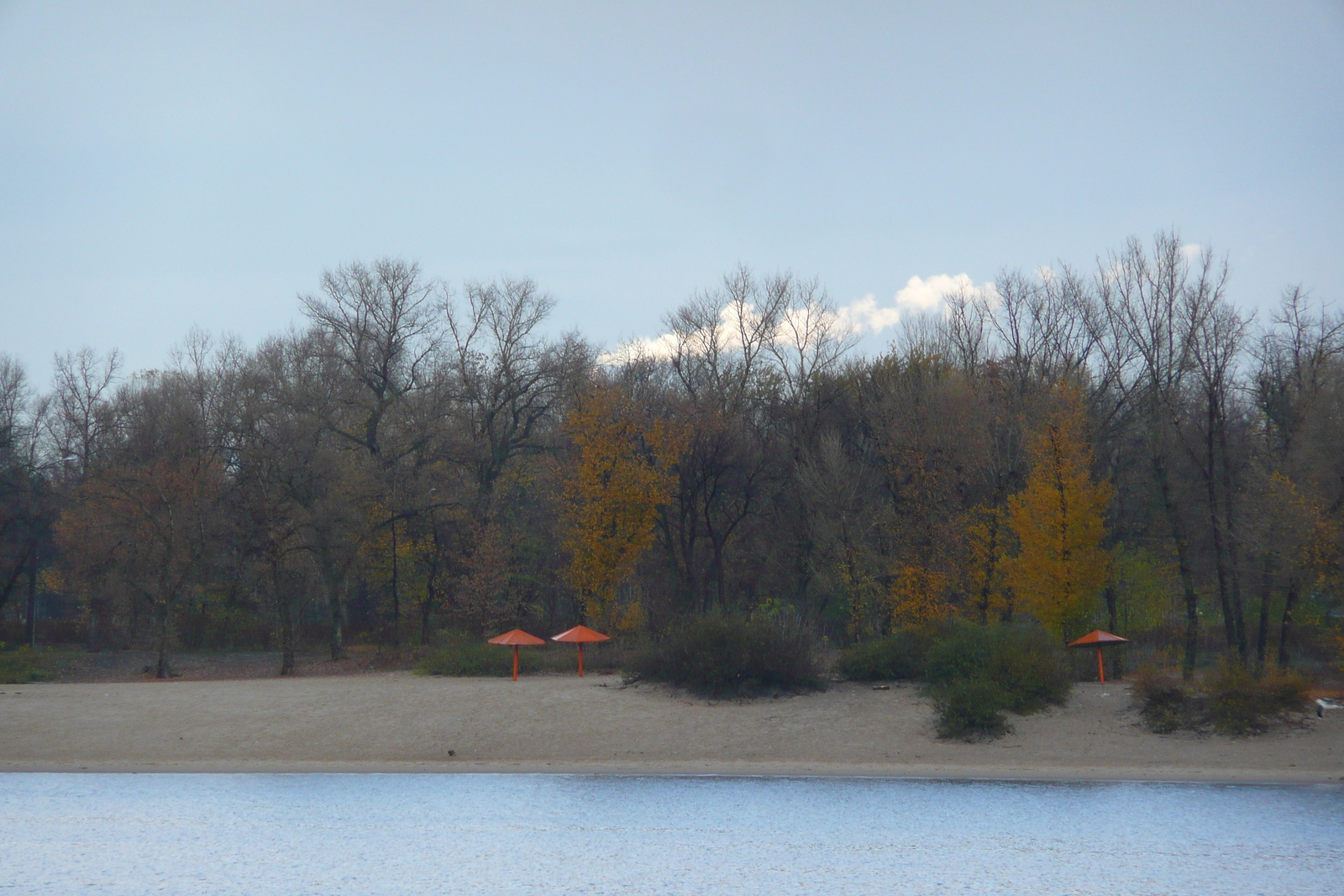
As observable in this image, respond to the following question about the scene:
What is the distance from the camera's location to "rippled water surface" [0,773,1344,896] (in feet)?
31.2

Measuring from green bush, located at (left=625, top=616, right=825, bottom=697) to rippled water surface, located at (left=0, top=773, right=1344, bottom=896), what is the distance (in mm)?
6479

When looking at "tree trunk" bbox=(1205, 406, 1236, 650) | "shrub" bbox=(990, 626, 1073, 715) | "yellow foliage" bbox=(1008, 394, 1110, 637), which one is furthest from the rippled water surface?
"tree trunk" bbox=(1205, 406, 1236, 650)

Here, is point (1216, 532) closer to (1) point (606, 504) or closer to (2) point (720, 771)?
(1) point (606, 504)

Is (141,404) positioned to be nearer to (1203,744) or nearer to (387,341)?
(387,341)

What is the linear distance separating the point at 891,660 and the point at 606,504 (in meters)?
14.1

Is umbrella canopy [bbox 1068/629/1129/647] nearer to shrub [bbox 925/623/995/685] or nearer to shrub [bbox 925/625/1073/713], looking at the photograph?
shrub [bbox 925/625/1073/713]

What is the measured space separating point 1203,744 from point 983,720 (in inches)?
152

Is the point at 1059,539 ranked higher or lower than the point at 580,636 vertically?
higher

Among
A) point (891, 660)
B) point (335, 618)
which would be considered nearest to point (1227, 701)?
point (891, 660)

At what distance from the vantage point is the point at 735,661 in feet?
70.4

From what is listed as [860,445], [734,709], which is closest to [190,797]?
[734,709]

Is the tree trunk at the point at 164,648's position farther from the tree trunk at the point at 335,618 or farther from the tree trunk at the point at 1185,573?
the tree trunk at the point at 1185,573

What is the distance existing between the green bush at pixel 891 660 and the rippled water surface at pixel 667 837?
8.29 meters

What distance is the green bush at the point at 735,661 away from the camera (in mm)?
21328
